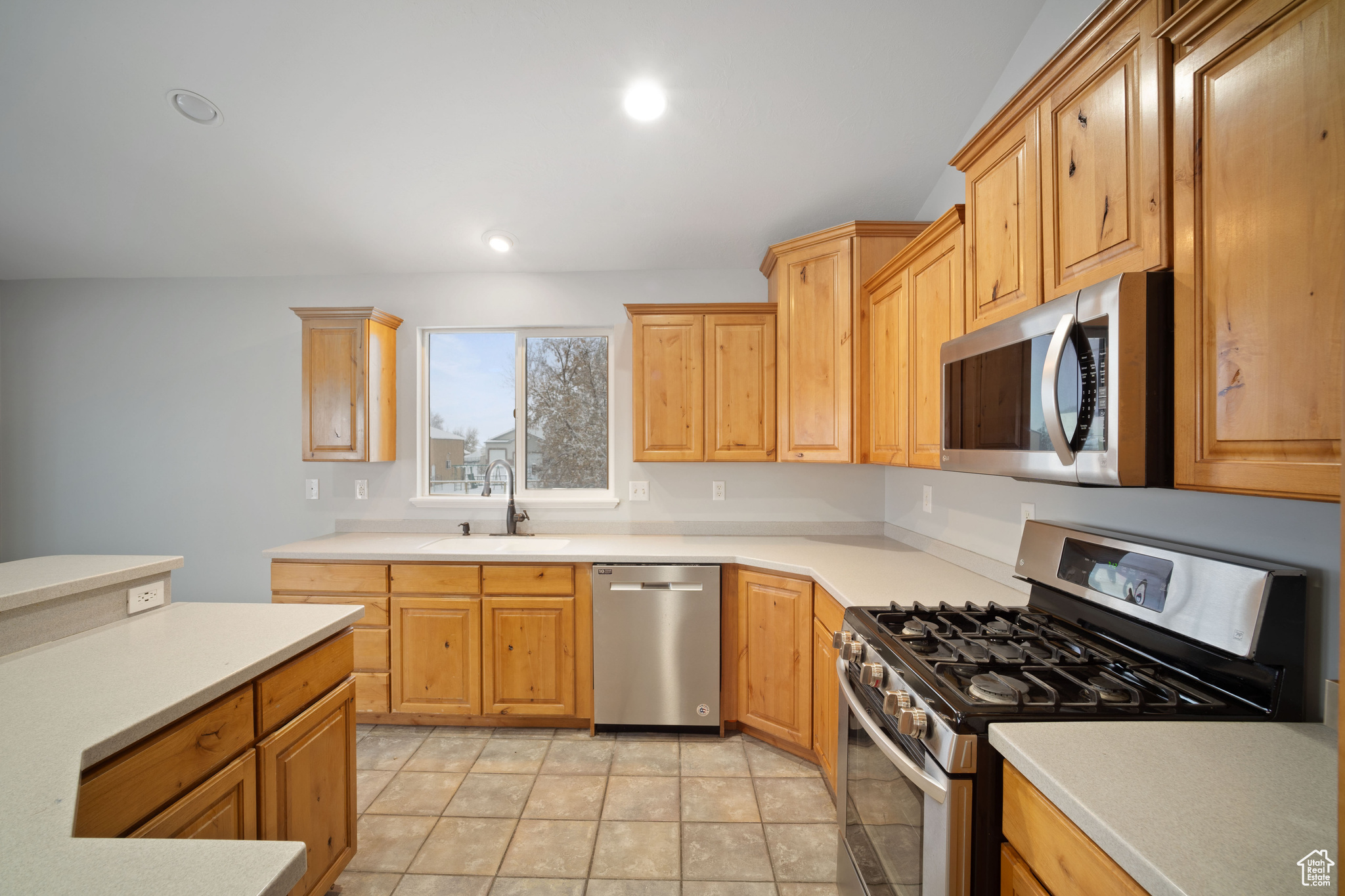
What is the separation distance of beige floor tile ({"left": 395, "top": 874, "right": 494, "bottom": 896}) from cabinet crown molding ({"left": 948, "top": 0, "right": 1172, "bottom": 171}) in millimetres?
2686

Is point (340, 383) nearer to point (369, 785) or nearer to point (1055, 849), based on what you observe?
point (369, 785)

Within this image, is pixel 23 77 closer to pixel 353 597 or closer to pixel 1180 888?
pixel 353 597

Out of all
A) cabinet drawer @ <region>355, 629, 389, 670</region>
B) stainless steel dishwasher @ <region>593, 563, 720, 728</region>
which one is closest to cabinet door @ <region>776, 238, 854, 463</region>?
stainless steel dishwasher @ <region>593, 563, 720, 728</region>

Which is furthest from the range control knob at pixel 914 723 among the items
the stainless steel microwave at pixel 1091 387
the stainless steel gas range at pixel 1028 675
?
the stainless steel microwave at pixel 1091 387

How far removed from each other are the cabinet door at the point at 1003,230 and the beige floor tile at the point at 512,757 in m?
2.44

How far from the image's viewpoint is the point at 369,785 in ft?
7.24

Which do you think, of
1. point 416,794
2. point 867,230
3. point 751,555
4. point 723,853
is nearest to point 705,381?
point 751,555

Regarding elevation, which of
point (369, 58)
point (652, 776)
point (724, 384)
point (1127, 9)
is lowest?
point (652, 776)

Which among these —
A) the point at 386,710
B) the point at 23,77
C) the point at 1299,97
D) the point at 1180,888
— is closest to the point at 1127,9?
the point at 1299,97

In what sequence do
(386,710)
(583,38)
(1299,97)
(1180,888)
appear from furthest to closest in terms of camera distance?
(386,710), (583,38), (1299,97), (1180,888)

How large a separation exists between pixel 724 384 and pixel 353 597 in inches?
85.3

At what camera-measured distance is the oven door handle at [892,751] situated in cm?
102

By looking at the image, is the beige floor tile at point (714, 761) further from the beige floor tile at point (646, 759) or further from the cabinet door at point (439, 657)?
the cabinet door at point (439, 657)

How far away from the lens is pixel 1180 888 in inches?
24.2
